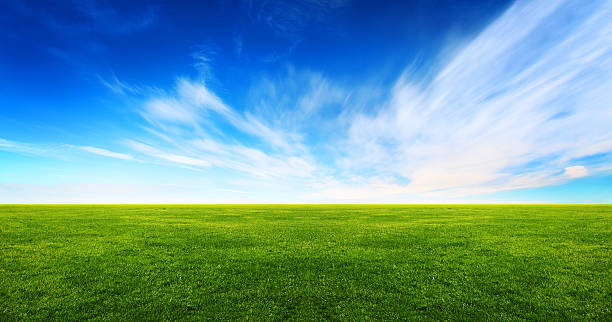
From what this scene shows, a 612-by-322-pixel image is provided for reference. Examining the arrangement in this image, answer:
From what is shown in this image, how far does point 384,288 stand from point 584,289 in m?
5.85

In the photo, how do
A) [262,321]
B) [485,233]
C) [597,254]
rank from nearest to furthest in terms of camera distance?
1. [262,321]
2. [597,254]
3. [485,233]

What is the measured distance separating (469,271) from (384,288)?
371cm

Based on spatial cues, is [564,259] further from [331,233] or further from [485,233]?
[331,233]

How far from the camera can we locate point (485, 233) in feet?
56.0

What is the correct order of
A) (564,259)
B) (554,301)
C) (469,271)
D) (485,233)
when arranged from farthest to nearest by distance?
1. (485,233)
2. (564,259)
3. (469,271)
4. (554,301)

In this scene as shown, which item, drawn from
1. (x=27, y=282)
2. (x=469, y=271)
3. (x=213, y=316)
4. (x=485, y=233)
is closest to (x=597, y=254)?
(x=485, y=233)

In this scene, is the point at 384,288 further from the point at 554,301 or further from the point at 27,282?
the point at 27,282

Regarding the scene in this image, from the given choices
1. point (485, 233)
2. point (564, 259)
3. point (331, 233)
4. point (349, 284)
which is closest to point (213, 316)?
point (349, 284)

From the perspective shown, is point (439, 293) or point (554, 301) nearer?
point (554, 301)

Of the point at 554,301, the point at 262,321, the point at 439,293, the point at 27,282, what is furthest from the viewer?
the point at 27,282

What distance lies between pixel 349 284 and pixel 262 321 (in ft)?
10.6

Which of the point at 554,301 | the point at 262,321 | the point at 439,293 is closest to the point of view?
the point at 262,321

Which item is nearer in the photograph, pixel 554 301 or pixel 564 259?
pixel 554 301

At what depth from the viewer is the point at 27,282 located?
8.33 m
